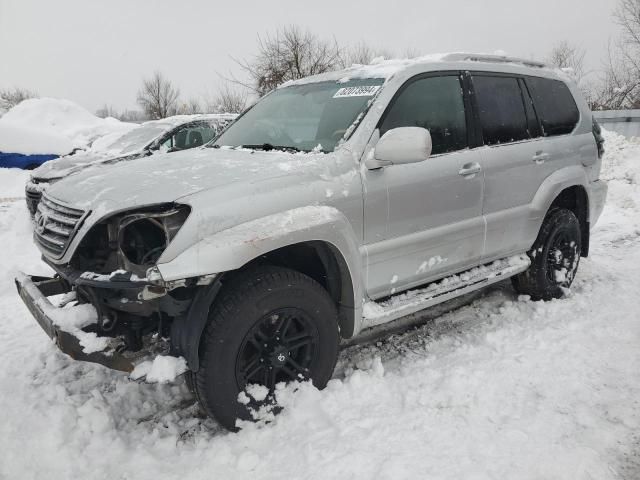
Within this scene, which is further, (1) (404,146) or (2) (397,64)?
(2) (397,64)

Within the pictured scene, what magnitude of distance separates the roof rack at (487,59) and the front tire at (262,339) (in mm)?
2058

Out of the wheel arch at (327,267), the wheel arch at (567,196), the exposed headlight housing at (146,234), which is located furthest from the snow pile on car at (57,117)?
the exposed headlight housing at (146,234)

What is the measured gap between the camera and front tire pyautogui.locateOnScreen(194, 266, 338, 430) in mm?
2291

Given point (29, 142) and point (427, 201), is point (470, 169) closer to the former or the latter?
point (427, 201)

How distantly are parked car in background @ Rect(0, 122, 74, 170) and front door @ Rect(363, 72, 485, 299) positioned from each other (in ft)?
30.2

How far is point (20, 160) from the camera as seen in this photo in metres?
10.2

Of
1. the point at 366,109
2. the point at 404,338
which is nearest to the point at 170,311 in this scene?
the point at 366,109

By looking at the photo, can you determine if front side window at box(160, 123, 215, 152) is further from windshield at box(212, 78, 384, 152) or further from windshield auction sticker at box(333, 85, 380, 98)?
windshield auction sticker at box(333, 85, 380, 98)

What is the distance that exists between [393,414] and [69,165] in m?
6.18

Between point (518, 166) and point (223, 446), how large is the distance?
9.24 ft

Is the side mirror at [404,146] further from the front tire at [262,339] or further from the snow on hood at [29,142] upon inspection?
the snow on hood at [29,142]

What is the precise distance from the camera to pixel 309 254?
2.80m

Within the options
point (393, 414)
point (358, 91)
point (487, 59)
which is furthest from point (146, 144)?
point (393, 414)

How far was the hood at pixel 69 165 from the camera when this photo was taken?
6.29 m
